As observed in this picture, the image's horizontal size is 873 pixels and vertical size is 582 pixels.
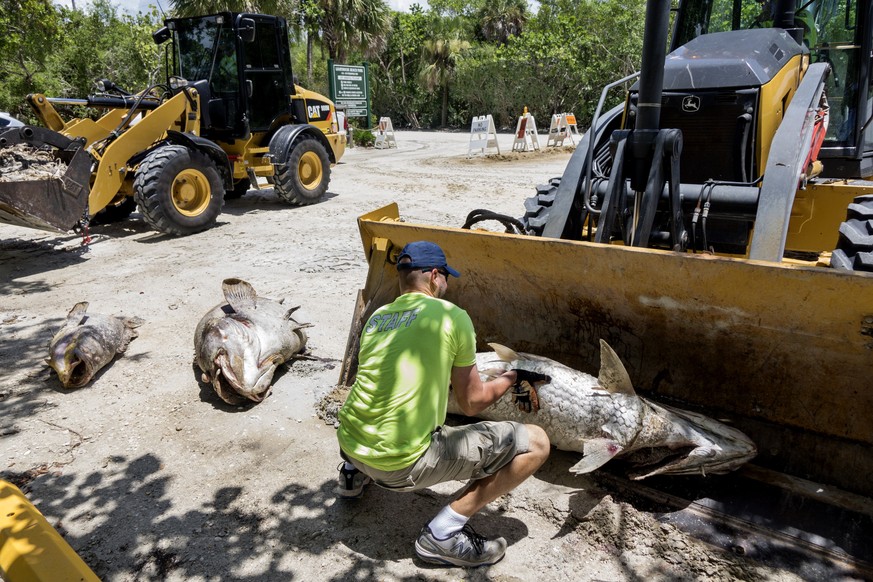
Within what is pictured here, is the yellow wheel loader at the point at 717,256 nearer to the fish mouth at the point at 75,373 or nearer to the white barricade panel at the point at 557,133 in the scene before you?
the fish mouth at the point at 75,373

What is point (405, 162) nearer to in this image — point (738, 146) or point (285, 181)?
point (285, 181)

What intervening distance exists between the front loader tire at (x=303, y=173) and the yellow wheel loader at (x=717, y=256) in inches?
241

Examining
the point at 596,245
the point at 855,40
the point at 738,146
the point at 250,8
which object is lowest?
the point at 596,245

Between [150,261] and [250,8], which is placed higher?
[250,8]

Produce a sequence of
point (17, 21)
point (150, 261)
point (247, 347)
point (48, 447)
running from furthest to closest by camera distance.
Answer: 1. point (17, 21)
2. point (150, 261)
3. point (247, 347)
4. point (48, 447)

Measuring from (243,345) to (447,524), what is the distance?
2.07 meters

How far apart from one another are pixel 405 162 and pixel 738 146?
14.3 metres

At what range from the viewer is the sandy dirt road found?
8.83 ft

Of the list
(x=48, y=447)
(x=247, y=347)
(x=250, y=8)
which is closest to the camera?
(x=48, y=447)

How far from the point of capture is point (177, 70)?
987cm

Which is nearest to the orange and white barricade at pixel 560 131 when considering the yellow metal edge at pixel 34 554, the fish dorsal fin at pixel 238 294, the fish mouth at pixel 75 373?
the fish dorsal fin at pixel 238 294

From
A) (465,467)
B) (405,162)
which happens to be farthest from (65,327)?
(405,162)

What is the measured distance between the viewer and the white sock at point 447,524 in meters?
2.62

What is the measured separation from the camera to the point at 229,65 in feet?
31.3
